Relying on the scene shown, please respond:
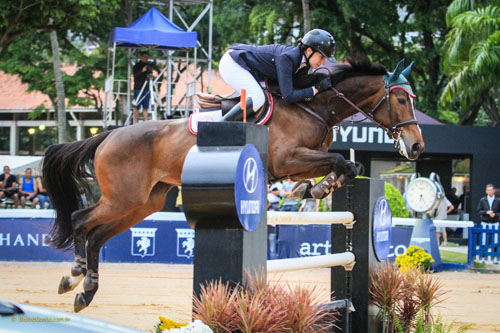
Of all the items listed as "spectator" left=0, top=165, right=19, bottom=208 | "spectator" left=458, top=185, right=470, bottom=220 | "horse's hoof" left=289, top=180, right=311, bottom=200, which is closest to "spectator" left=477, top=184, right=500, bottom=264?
"spectator" left=458, top=185, right=470, bottom=220

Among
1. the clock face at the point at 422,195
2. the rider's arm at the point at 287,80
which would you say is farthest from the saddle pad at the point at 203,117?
the clock face at the point at 422,195

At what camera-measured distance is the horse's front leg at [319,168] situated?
512 centimetres

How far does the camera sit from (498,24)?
16266mm

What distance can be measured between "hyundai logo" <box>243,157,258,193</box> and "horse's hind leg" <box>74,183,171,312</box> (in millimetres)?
2652

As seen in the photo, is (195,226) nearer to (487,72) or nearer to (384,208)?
(384,208)

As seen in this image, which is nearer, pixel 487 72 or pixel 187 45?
pixel 187 45

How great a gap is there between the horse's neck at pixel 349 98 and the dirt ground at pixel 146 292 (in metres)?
1.71

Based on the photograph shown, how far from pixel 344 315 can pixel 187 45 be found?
1110 centimetres

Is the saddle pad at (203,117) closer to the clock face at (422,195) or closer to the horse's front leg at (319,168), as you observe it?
the horse's front leg at (319,168)

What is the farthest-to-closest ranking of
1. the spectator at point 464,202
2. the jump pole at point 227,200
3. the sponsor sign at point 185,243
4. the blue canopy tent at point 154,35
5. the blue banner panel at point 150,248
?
the spectator at point 464,202 < the blue canopy tent at point 154,35 < the blue banner panel at point 150,248 < the sponsor sign at point 185,243 < the jump pole at point 227,200

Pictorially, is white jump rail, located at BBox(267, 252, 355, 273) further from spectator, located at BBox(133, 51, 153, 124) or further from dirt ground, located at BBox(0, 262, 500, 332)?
spectator, located at BBox(133, 51, 153, 124)

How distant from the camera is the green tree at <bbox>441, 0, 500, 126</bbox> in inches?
621

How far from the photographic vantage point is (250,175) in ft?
11.4

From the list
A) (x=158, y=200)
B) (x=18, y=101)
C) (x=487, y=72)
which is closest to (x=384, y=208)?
(x=158, y=200)
